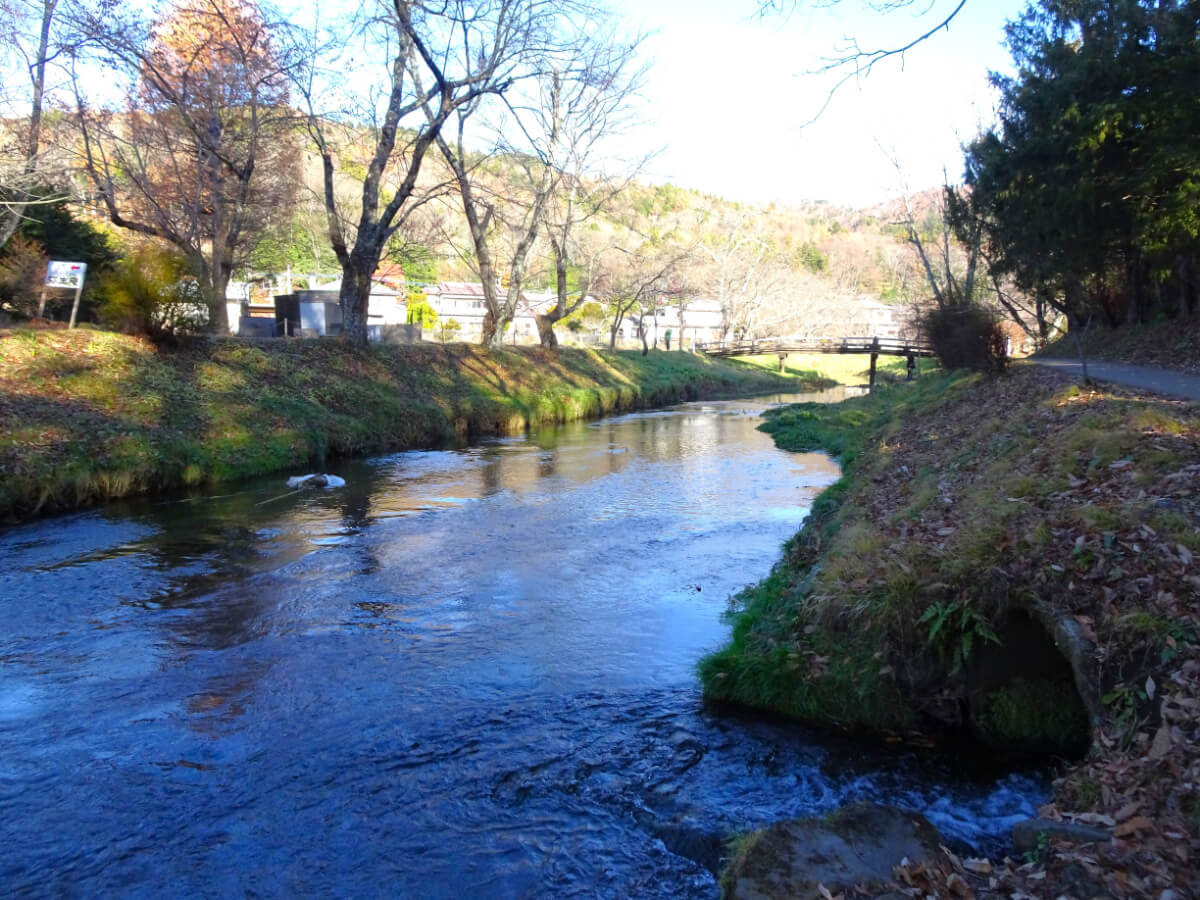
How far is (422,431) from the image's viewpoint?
2328 centimetres

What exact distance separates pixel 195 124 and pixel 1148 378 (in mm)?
23236

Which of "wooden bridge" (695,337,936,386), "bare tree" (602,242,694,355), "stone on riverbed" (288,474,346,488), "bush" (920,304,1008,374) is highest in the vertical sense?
"bare tree" (602,242,694,355)

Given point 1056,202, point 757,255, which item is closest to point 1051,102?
point 1056,202

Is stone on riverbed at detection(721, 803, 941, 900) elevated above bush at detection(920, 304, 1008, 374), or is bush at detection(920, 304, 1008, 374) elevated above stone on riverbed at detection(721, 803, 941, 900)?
bush at detection(920, 304, 1008, 374)

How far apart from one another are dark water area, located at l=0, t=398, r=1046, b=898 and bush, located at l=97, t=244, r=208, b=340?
817 cm

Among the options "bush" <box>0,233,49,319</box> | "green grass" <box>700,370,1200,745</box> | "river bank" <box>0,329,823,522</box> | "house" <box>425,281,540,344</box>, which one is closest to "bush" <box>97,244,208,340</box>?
"river bank" <box>0,329,823,522</box>

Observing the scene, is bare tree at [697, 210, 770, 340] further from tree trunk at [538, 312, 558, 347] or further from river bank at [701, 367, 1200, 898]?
river bank at [701, 367, 1200, 898]

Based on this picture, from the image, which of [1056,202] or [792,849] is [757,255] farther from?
[792,849]

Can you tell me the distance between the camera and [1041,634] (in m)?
6.16

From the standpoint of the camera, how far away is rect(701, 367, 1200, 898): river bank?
417 cm

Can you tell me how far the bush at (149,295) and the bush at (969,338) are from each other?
60.6 ft

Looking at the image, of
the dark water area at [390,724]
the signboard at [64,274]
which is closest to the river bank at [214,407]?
the signboard at [64,274]

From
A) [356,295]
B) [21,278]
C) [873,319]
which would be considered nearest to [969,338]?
[356,295]

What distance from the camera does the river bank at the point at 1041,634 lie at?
417cm
